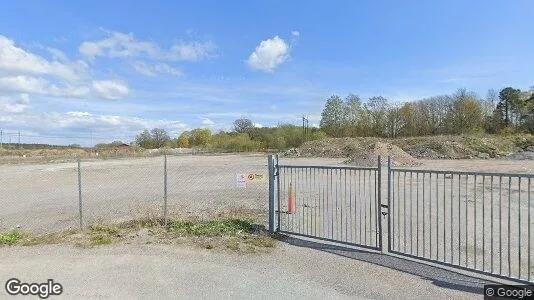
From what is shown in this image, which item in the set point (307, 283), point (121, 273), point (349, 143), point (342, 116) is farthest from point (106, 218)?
point (342, 116)

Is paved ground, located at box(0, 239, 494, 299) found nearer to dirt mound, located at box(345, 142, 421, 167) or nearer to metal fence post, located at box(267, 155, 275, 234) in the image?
metal fence post, located at box(267, 155, 275, 234)

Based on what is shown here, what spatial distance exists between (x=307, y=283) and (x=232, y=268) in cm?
126

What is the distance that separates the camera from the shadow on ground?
491cm

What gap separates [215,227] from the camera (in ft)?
25.8

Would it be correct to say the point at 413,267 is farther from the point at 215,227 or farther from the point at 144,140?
the point at 144,140

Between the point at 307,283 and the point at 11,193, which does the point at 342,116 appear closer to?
the point at 11,193

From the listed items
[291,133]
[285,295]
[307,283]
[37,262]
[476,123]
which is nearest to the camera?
[285,295]

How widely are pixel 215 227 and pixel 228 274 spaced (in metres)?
2.56

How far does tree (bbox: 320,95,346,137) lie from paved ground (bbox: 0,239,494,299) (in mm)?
71106

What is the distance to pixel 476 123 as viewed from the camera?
66.2m

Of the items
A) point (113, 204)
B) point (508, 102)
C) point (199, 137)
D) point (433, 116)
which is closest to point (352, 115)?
point (433, 116)

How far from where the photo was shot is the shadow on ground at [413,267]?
491 centimetres

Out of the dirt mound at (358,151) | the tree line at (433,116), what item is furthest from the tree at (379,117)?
the dirt mound at (358,151)

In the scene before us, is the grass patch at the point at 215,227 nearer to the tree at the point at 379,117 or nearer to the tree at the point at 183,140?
the tree at the point at 379,117
